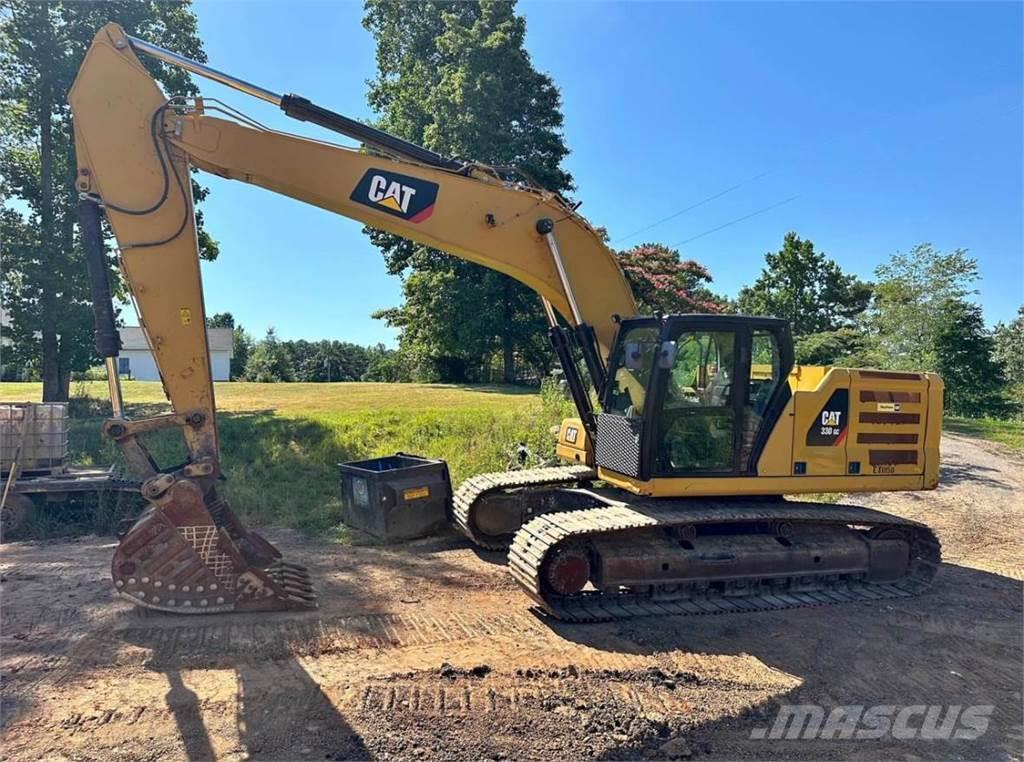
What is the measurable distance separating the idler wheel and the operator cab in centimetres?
87

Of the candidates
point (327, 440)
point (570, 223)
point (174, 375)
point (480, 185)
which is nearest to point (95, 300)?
point (174, 375)

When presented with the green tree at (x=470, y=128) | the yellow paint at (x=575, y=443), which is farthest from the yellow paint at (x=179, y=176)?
the green tree at (x=470, y=128)

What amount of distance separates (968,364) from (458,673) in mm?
27336

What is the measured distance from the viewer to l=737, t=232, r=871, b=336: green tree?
3866 cm

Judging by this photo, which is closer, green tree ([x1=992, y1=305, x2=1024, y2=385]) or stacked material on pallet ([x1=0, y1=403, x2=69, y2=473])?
stacked material on pallet ([x1=0, y1=403, x2=69, y2=473])

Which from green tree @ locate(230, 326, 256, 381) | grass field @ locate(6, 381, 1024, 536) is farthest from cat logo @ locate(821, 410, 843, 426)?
green tree @ locate(230, 326, 256, 381)

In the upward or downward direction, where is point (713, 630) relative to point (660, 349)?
downward

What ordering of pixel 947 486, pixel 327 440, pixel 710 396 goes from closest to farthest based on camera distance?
→ pixel 710 396 < pixel 947 486 < pixel 327 440

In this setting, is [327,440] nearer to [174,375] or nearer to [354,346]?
[174,375]

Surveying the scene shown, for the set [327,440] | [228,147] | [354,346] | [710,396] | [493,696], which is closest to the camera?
[493,696]

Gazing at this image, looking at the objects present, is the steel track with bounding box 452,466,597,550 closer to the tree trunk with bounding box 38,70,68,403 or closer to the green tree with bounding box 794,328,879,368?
the green tree with bounding box 794,328,879,368

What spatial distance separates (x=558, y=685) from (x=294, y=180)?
431 centimetres

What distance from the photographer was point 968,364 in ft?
84.8

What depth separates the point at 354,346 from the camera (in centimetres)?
7012
